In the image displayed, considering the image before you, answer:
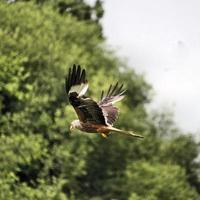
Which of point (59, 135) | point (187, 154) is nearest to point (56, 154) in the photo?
point (59, 135)

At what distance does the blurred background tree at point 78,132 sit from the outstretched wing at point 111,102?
24952mm

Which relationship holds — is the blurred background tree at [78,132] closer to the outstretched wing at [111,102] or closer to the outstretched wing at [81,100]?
the outstretched wing at [111,102]

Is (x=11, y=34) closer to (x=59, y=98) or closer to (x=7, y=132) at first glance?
(x=59, y=98)

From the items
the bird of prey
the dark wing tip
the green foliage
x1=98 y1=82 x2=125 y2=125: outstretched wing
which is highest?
the green foliage

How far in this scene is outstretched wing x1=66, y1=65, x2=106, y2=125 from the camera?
37.9 ft

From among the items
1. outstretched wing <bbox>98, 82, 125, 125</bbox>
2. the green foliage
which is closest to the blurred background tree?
the green foliage

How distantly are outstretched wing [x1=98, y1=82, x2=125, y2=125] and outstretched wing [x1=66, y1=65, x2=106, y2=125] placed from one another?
0.42 metres

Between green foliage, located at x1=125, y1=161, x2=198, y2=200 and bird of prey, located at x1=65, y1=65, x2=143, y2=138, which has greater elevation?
green foliage, located at x1=125, y1=161, x2=198, y2=200

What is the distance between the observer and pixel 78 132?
55.2 metres

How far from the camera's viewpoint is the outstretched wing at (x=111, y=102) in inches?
485

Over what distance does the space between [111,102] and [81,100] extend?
1.46m

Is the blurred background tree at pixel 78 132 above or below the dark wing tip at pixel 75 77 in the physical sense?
above

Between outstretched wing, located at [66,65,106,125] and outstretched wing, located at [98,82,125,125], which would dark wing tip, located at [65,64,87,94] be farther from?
outstretched wing, located at [98,82,125,125]

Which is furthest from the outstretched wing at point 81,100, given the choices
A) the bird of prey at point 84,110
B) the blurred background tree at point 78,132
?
the blurred background tree at point 78,132
